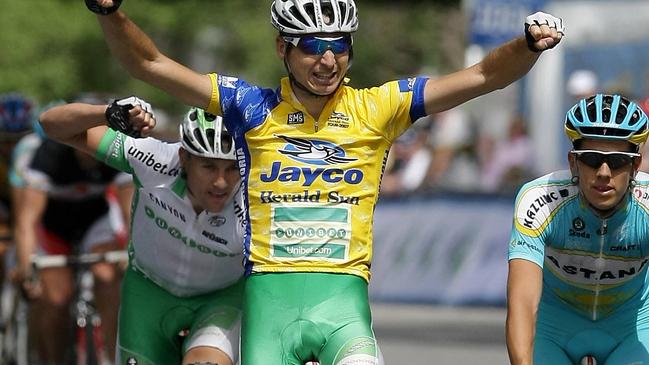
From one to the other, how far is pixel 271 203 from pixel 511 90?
62.0 ft

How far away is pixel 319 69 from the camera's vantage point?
7.70 m

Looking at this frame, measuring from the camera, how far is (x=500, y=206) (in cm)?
1875

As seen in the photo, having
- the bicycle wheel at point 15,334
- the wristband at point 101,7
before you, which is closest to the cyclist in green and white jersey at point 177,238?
the wristband at point 101,7

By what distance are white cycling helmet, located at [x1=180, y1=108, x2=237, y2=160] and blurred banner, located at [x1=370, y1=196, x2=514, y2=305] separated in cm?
995

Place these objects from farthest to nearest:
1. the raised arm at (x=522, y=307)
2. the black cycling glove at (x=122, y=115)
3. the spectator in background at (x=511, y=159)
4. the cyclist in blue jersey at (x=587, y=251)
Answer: the spectator in background at (x=511, y=159) < the black cycling glove at (x=122, y=115) < the cyclist in blue jersey at (x=587, y=251) < the raised arm at (x=522, y=307)

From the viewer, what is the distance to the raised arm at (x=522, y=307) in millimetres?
7168

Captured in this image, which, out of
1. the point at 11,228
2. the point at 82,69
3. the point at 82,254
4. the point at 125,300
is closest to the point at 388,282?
the point at 11,228

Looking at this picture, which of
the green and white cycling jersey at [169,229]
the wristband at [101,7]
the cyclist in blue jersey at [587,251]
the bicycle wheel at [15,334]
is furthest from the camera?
the bicycle wheel at [15,334]

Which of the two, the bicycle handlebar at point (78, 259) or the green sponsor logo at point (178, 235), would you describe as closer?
the green sponsor logo at point (178, 235)

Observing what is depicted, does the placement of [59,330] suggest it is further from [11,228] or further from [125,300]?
[125,300]

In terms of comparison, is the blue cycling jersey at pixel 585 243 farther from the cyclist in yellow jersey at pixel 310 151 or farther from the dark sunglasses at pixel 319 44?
the dark sunglasses at pixel 319 44

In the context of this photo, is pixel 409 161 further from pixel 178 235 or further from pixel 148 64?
pixel 148 64

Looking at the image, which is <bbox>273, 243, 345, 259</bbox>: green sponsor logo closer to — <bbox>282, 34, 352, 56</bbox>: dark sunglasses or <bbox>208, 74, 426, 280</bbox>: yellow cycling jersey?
<bbox>208, 74, 426, 280</bbox>: yellow cycling jersey

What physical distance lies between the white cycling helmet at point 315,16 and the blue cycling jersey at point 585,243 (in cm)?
111
